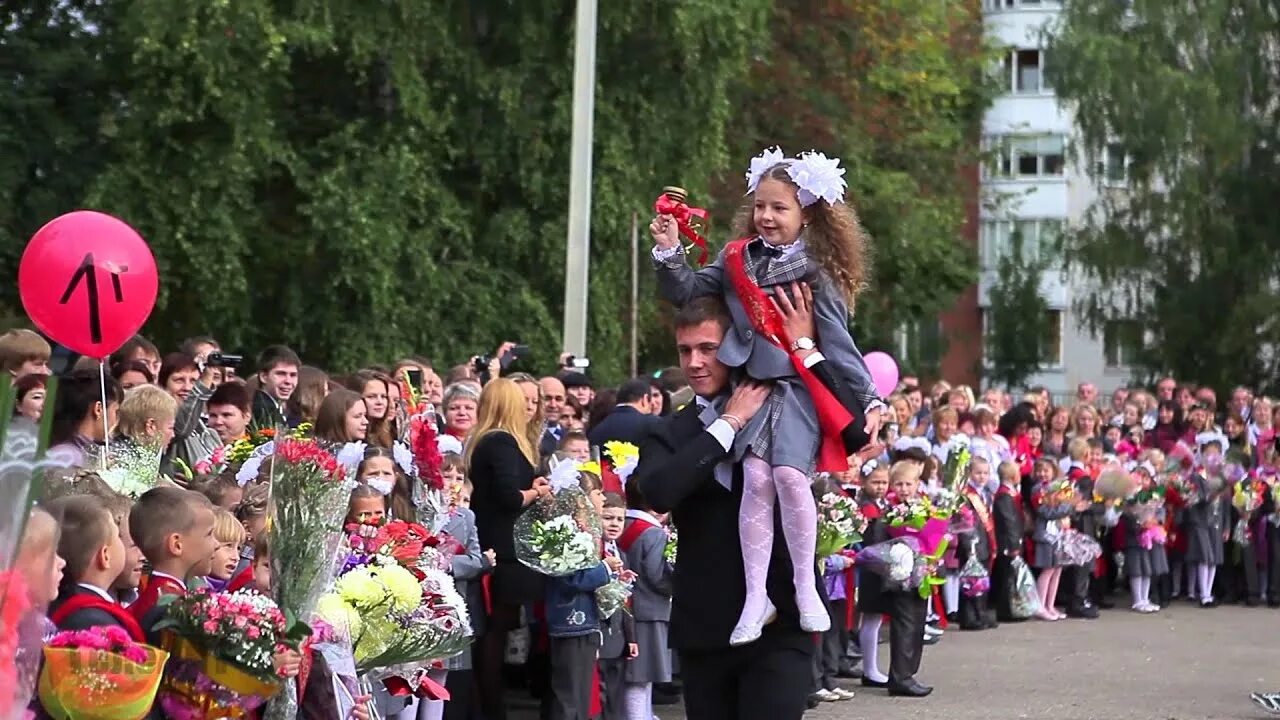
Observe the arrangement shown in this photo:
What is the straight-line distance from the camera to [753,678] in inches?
219

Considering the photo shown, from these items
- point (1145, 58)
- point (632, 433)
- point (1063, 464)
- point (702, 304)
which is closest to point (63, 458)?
point (702, 304)

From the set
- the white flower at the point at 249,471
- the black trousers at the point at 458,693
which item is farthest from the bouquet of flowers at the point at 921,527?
the white flower at the point at 249,471

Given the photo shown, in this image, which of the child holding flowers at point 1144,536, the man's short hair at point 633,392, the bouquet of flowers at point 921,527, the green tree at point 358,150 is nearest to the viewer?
the man's short hair at point 633,392

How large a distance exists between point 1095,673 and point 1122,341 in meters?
24.9

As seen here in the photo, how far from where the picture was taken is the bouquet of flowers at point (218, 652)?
579cm

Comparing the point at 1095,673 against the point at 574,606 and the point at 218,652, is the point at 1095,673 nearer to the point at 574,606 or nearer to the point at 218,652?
the point at 574,606

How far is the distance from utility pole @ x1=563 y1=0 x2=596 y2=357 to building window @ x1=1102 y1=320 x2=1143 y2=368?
22533 millimetres

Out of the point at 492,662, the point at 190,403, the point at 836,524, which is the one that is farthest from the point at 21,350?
the point at 836,524

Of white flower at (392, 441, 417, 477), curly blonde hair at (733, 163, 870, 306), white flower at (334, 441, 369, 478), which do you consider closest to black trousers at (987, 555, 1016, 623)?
white flower at (392, 441, 417, 477)

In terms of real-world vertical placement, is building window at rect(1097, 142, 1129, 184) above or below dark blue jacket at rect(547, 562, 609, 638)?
above

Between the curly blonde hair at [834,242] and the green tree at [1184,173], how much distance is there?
30.9m

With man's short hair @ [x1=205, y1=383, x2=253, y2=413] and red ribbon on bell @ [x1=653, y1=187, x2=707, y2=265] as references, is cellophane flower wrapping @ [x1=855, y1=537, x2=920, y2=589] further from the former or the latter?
red ribbon on bell @ [x1=653, y1=187, x2=707, y2=265]

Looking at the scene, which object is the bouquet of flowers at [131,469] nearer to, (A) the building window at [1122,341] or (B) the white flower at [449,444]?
(B) the white flower at [449,444]

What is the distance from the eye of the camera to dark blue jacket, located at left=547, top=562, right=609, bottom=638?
35.0 ft
